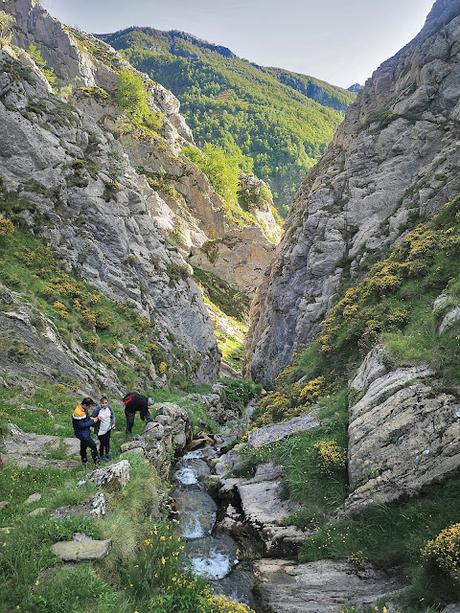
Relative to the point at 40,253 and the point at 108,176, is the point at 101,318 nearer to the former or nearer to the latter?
the point at 40,253

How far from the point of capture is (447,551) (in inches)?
316

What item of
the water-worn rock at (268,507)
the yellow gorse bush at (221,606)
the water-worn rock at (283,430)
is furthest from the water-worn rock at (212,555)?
the water-worn rock at (283,430)

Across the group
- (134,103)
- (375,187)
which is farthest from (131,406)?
(134,103)

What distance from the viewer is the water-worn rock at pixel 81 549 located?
798cm

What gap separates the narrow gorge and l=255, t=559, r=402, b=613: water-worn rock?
2.8 inches

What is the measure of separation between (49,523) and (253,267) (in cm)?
8694

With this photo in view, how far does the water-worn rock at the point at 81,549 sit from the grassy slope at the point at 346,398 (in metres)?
6.19

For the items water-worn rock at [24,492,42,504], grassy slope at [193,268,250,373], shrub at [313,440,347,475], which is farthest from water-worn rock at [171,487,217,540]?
grassy slope at [193,268,250,373]

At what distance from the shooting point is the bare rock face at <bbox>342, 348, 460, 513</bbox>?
34.7 feet

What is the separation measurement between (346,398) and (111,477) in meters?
10.3

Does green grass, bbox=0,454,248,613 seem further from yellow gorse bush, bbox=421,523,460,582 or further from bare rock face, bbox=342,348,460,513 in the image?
bare rock face, bbox=342,348,460,513

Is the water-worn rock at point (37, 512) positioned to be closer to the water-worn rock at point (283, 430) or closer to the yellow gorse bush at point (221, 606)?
the yellow gorse bush at point (221, 606)

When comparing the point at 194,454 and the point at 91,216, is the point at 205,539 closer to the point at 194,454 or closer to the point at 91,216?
the point at 194,454

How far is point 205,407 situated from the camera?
3375cm
